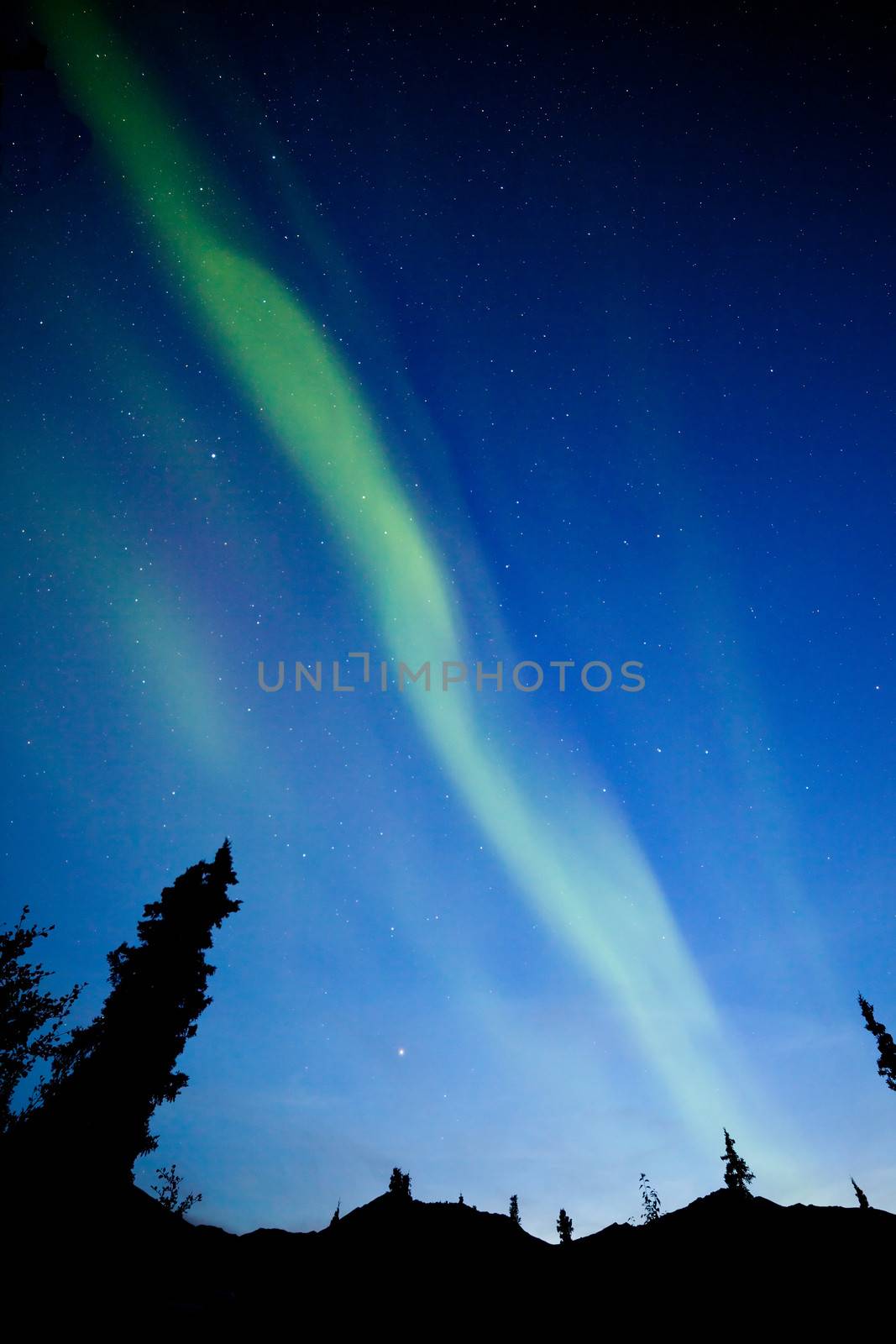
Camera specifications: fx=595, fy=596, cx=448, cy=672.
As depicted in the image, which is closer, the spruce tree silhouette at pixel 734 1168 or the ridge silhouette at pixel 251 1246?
the ridge silhouette at pixel 251 1246

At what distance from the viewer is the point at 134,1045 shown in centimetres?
2195

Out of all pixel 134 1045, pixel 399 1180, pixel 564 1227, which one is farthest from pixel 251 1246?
pixel 564 1227

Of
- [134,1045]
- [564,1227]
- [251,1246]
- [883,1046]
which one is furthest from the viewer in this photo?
[564,1227]

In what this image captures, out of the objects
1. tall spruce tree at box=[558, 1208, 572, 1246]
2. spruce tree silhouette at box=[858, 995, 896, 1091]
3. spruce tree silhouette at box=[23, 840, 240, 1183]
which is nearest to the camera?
spruce tree silhouette at box=[23, 840, 240, 1183]

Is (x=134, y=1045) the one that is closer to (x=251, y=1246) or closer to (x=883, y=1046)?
(x=251, y=1246)

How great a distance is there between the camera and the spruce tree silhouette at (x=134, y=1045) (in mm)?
20125

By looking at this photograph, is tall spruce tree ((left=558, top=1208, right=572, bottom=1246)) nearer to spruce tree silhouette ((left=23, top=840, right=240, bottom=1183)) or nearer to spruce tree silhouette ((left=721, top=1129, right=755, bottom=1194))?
spruce tree silhouette ((left=721, top=1129, right=755, bottom=1194))

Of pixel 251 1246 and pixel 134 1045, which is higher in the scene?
pixel 134 1045

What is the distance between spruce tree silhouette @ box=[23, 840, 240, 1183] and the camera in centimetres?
2012

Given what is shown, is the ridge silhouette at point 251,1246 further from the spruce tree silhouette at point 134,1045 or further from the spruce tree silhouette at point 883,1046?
the spruce tree silhouette at point 883,1046

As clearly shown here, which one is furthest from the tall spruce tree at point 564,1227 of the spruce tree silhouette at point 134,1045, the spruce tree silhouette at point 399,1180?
the spruce tree silhouette at point 134,1045

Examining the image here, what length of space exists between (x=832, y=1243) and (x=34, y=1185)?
2579 centimetres

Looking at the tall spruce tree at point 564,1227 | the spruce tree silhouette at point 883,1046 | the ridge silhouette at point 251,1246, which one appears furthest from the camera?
the tall spruce tree at point 564,1227

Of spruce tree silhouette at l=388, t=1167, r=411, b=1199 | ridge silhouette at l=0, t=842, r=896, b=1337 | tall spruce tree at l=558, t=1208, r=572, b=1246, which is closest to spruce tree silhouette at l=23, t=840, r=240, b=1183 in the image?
ridge silhouette at l=0, t=842, r=896, b=1337
